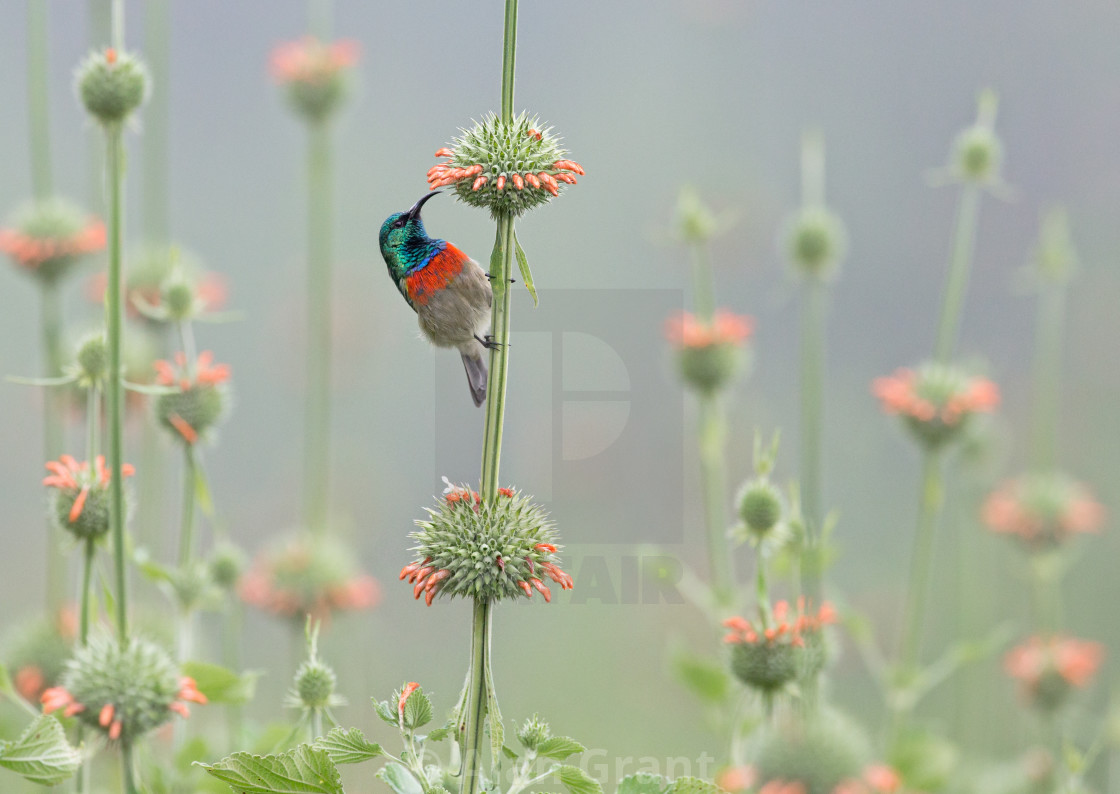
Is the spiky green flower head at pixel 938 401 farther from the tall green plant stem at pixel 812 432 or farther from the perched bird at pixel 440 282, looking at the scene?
the perched bird at pixel 440 282

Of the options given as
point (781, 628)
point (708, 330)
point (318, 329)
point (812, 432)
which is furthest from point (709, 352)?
point (318, 329)

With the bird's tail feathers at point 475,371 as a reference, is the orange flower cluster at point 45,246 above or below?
above

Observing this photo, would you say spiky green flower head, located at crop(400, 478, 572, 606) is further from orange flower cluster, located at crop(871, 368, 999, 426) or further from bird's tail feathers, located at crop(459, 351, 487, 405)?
orange flower cluster, located at crop(871, 368, 999, 426)

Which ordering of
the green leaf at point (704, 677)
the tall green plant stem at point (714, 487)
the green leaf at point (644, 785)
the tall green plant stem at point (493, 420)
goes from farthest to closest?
the tall green plant stem at point (714, 487)
the green leaf at point (704, 677)
the green leaf at point (644, 785)
the tall green plant stem at point (493, 420)

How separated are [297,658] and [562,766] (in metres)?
1.90

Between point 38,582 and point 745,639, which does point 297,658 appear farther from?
point 38,582

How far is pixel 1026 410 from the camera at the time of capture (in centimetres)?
579

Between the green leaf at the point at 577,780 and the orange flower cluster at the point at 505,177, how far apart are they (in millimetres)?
725

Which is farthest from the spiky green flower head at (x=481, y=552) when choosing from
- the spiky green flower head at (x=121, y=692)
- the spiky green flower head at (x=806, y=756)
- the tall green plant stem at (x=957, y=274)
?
the tall green plant stem at (x=957, y=274)

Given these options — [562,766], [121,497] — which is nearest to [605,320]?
[121,497]

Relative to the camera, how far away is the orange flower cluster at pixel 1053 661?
3.24 m

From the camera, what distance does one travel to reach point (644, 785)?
137cm

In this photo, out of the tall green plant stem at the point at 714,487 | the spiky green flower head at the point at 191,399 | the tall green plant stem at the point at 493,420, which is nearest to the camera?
the tall green plant stem at the point at 493,420

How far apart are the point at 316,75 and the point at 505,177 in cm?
231
